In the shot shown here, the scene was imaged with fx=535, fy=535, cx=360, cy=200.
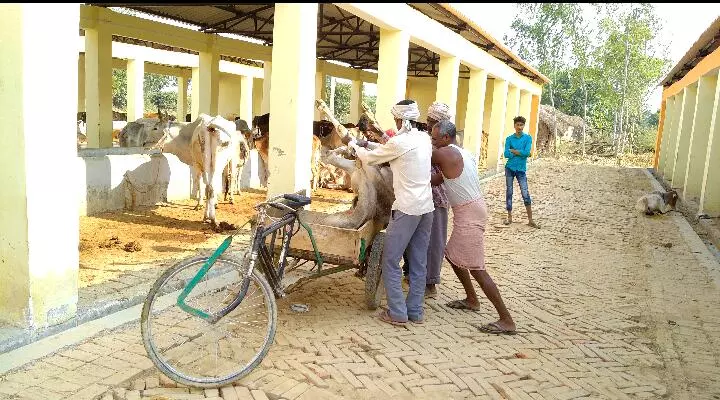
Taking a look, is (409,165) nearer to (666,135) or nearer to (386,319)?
(386,319)

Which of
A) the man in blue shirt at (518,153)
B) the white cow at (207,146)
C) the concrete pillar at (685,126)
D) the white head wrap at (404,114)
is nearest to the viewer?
the white head wrap at (404,114)

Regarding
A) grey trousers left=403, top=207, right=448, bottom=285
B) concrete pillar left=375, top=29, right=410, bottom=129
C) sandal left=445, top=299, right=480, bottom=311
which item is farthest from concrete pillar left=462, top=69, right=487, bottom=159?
sandal left=445, top=299, right=480, bottom=311

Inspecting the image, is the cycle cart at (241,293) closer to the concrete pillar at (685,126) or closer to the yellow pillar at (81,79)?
the concrete pillar at (685,126)

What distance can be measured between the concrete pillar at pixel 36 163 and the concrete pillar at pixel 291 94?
246 cm

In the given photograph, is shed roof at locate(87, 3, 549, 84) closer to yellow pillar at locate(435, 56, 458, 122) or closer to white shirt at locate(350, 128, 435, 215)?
yellow pillar at locate(435, 56, 458, 122)

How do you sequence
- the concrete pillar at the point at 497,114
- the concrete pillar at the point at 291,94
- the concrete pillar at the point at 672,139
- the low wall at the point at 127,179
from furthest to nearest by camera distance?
the concrete pillar at the point at 672,139 < the concrete pillar at the point at 497,114 < the low wall at the point at 127,179 < the concrete pillar at the point at 291,94

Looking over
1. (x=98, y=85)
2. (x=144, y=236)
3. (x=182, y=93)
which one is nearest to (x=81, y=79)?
(x=182, y=93)

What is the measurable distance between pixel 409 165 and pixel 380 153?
0.26m

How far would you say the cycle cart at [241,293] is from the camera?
11.4 feet

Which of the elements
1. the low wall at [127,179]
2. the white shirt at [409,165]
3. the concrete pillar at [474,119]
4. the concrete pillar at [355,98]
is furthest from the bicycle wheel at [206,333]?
the concrete pillar at [355,98]

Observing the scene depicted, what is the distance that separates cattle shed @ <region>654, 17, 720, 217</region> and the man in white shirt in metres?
8.19

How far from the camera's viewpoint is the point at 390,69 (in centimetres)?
851

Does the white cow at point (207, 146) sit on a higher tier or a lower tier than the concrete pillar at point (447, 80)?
lower

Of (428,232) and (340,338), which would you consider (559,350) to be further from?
(340,338)
